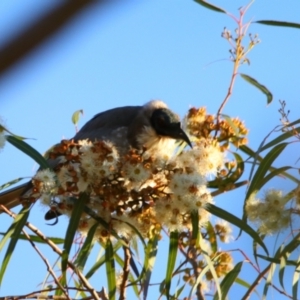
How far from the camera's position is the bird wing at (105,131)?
119 inches

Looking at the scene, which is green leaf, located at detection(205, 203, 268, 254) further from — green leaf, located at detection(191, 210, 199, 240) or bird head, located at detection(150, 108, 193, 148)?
bird head, located at detection(150, 108, 193, 148)

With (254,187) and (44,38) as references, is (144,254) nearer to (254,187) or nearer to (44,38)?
(254,187)

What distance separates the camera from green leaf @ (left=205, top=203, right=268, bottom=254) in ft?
7.10

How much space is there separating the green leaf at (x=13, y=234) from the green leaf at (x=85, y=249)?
231mm

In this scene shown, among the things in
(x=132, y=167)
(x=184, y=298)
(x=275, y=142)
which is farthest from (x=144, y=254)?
(x=275, y=142)

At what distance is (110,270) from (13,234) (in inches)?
17.8

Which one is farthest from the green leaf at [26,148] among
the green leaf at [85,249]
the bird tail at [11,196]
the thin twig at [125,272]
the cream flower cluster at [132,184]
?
the bird tail at [11,196]

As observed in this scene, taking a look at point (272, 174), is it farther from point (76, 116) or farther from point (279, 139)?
point (76, 116)

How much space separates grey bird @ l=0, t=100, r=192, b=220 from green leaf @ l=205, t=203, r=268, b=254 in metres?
0.81

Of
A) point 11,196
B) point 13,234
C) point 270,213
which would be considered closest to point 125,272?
point 13,234

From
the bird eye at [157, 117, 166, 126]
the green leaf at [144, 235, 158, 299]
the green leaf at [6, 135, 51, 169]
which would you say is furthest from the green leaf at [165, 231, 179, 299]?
the bird eye at [157, 117, 166, 126]

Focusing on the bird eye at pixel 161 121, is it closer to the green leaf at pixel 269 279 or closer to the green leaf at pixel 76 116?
the green leaf at pixel 76 116

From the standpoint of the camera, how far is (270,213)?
2092 mm

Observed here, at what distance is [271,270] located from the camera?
91.4 inches
